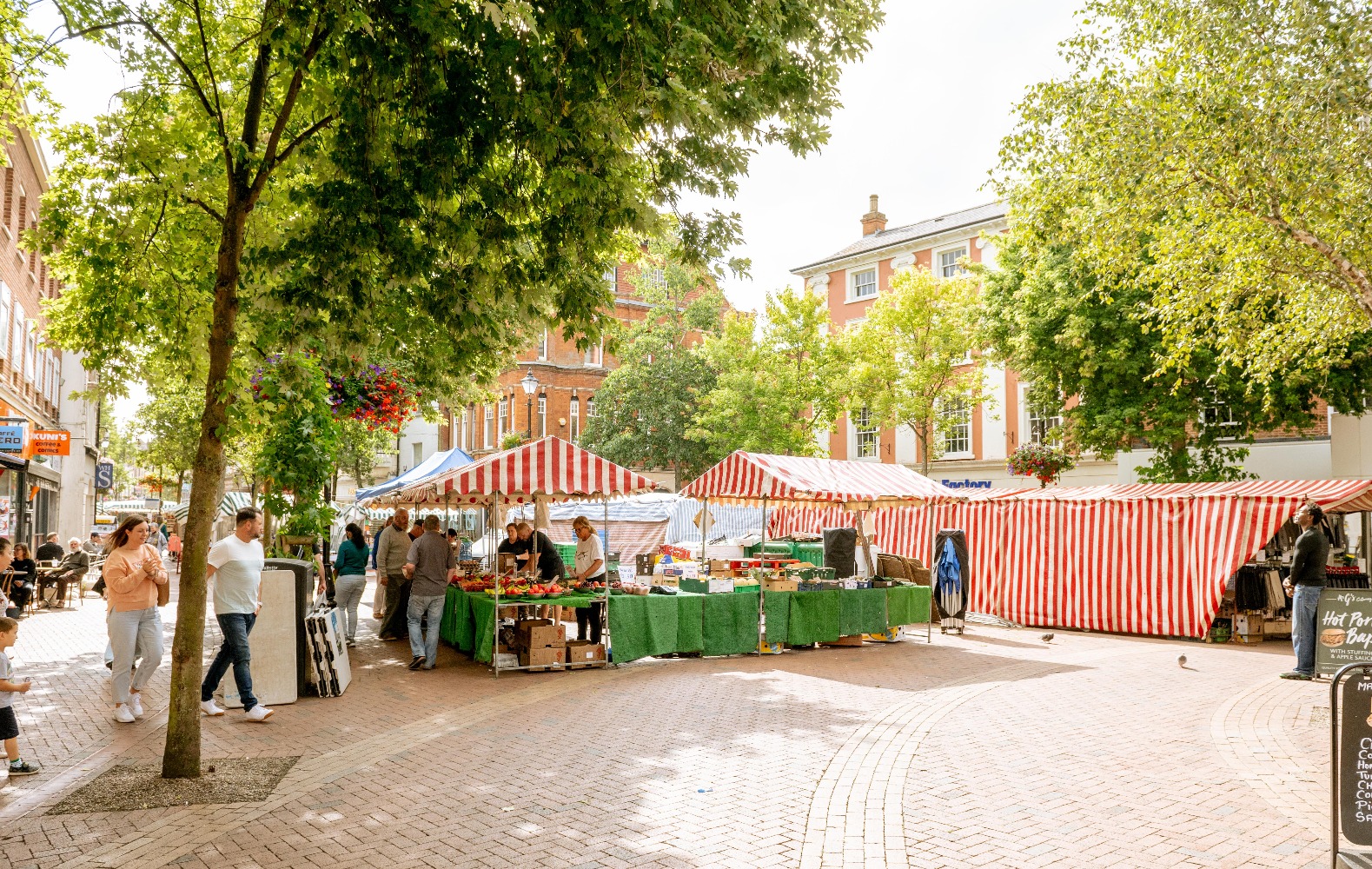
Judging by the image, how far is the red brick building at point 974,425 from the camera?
26.8 meters

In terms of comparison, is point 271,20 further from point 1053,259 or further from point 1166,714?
point 1053,259

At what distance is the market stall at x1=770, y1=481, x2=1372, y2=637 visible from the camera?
15.6 m

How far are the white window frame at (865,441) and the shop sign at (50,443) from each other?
2750 centimetres

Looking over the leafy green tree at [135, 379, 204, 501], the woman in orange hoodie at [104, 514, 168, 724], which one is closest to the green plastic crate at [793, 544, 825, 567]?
the woman in orange hoodie at [104, 514, 168, 724]

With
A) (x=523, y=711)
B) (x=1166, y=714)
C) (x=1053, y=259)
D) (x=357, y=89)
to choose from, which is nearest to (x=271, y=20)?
(x=357, y=89)

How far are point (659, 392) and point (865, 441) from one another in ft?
32.7

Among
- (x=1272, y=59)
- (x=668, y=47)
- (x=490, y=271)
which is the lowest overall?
(x=490, y=271)

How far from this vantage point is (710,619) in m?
13.3

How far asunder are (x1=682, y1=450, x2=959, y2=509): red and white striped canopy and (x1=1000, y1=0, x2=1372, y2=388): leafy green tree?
4.67 metres

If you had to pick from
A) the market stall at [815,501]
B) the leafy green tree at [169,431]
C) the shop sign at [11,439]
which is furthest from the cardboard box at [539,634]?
the leafy green tree at [169,431]

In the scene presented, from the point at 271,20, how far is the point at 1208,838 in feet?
25.7

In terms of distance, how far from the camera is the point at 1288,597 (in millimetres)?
16281

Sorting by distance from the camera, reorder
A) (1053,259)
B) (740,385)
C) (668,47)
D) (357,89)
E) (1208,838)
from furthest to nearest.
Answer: (740,385)
(1053,259)
(357,89)
(668,47)
(1208,838)

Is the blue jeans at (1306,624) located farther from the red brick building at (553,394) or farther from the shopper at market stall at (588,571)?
the red brick building at (553,394)
